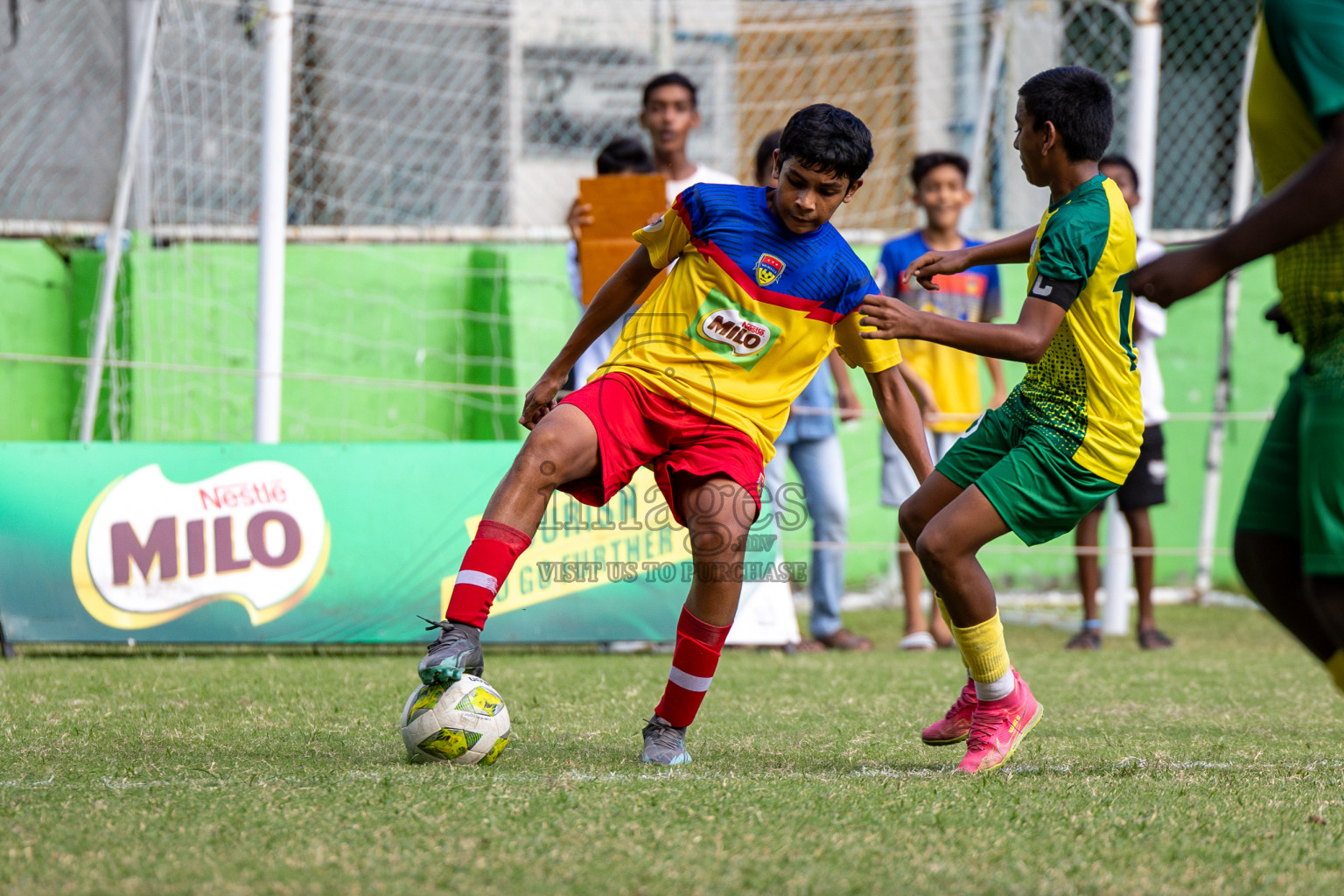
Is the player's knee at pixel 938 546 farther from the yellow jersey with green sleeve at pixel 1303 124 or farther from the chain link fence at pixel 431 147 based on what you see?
the chain link fence at pixel 431 147

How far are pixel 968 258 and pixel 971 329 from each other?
0.69 meters

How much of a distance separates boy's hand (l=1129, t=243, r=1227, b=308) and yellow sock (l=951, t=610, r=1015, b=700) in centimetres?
139

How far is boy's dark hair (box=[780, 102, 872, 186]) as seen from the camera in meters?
3.34

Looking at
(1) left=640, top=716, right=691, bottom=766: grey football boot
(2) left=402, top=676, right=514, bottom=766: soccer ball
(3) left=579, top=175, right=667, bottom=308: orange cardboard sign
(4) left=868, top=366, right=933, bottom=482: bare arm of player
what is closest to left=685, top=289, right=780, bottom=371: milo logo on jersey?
(4) left=868, top=366, right=933, bottom=482: bare arm of player

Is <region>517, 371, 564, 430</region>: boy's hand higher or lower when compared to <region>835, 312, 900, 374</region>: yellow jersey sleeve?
lower

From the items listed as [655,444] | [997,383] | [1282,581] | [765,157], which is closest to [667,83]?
[765,157]

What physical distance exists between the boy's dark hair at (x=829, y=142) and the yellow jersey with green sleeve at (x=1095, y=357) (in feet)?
1.65

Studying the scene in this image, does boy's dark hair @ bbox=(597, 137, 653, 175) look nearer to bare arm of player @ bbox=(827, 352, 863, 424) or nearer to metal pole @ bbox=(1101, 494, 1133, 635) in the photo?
bare arm of player @ bbox=(827, 352, 863, 424)

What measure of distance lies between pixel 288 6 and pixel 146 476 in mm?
2658

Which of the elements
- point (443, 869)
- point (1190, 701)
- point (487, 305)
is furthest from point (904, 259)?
point (443, 869)

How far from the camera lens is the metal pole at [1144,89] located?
7.46 m

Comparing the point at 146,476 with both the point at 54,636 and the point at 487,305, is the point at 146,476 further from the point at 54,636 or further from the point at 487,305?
the point at 487,305

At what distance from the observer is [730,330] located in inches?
138

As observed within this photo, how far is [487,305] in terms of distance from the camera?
8547mm
